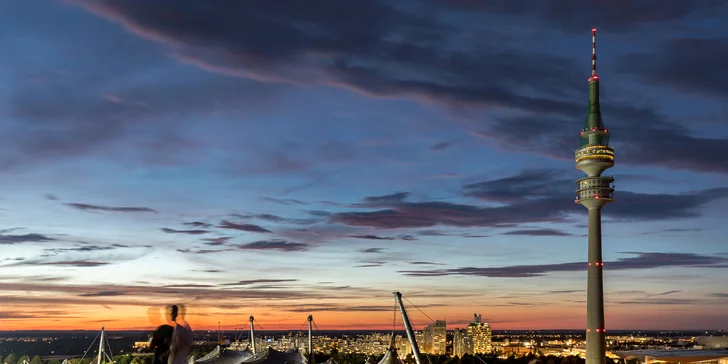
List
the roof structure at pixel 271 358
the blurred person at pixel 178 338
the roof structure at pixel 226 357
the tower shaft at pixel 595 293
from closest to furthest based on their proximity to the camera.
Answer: the blurred person at pixel 178 338
the roof structure at pixel 271 358
the roof structure at pixel 226 357
the tower shaft at pixel 595 293

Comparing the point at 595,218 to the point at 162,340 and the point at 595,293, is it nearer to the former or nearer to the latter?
the point at 595,293

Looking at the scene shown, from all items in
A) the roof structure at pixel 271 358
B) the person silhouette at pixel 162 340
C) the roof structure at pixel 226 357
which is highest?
the person silhouette at pixel 162 340

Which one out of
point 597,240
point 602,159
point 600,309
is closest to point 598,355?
point 600,309

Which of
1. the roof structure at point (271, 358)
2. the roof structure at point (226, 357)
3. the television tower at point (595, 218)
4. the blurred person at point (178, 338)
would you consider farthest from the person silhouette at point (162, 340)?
the television tower at point (595, 218)

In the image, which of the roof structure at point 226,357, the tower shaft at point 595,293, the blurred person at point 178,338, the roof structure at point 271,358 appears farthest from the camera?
the tower shaft at point 595,293

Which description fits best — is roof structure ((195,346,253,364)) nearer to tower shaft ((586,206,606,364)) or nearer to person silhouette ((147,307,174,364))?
tower shaft ((586,206,606,364))

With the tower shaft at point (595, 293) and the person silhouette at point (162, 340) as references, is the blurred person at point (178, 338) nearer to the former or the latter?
the person silhouette at point (162, 340)

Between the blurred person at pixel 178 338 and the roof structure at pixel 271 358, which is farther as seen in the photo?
the roof structure at pixel 271 358

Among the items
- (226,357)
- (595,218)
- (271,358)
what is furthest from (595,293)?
(271,358)

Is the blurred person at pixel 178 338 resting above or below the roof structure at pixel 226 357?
above
